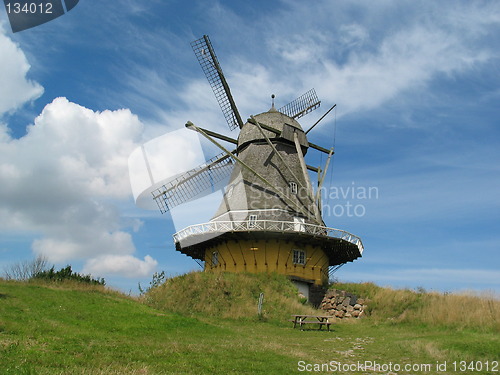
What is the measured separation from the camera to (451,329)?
15227 mm

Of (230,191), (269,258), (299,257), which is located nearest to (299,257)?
(299,257)

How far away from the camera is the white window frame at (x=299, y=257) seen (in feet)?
80.0

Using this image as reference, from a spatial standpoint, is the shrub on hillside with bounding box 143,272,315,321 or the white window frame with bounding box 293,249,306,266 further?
the white window frame with bounding box 293,249,306,266

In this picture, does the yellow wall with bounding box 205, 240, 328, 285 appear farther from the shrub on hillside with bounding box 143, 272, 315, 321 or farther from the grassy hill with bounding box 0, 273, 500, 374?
the grassy hill with bounding box 0, 273, 500, 374

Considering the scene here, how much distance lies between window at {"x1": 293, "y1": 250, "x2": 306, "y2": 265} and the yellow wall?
0.46 feet

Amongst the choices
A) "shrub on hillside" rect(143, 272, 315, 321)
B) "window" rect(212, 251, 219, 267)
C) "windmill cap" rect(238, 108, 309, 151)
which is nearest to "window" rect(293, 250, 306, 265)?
"shrub on hillside" rect(143, 272, 315, 321)

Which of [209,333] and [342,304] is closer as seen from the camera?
[209,333]

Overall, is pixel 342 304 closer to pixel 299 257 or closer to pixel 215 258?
pixel 299 257

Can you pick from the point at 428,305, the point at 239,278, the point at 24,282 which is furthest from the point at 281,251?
the point at 24,282

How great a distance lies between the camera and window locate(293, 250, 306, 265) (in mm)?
24375

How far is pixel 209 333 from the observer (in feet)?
45.5

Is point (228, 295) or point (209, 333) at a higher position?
point (228, 295)

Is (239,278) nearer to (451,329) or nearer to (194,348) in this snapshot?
(451,329)

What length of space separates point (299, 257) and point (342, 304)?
3.37 metres
